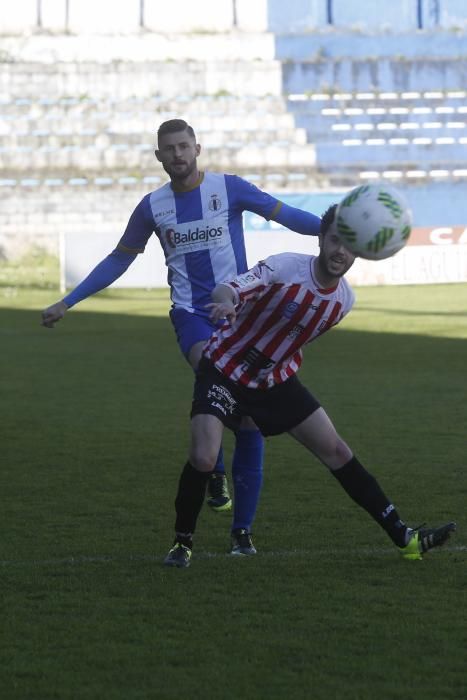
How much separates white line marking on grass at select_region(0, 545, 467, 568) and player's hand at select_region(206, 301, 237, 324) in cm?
131

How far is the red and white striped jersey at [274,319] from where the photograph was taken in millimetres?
5383

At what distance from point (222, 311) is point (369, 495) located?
1.17m

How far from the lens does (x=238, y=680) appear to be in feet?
13.3

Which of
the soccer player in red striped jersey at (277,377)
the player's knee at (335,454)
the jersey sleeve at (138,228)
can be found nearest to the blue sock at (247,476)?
the soccer player in red striped jersey at (277,377)

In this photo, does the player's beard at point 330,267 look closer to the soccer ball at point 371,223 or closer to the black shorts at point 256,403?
the soccer ball at point 371,223

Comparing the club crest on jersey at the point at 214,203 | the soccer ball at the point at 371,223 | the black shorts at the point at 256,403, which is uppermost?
the club crest on jersey at the point at 214,203

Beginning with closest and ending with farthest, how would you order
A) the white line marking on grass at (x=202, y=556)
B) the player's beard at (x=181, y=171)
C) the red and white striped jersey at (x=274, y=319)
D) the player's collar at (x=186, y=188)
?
the red and white striped jersey at (x=274, y=319), the white line marking on grass at (x=202, y=556), the player's beard at (x=181, y=171), the player's collar at (x=186, y=188)

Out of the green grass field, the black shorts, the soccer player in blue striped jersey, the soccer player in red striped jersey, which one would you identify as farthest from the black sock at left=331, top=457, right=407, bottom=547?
the soccer player in blue striped jersey

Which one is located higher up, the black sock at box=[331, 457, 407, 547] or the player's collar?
the player's collar

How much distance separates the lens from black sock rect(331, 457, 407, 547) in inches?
225

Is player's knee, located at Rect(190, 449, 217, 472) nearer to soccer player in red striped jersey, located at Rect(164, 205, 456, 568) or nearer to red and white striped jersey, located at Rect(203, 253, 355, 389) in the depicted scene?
soccer player in red striped jersey, located at Rect(164, 205, 456, 568)

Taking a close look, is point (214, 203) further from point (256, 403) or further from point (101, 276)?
point (256, 403)

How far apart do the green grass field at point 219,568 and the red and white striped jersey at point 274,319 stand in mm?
852

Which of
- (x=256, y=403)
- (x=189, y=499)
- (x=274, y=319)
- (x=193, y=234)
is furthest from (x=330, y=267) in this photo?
(x=193, y=234)
